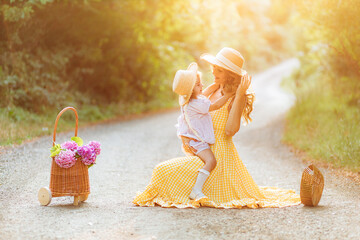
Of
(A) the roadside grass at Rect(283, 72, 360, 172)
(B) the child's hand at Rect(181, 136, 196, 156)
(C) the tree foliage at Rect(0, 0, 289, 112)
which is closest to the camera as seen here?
(B) the child's hand at Rect(181, 136, 196, 156)

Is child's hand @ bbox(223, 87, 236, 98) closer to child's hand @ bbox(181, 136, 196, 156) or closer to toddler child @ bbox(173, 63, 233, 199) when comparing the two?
toddler child @ bbox(173, 63, 233, 199)

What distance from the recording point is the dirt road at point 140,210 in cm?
471

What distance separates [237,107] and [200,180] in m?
0.94

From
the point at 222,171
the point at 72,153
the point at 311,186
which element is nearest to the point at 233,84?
the point at 222,171

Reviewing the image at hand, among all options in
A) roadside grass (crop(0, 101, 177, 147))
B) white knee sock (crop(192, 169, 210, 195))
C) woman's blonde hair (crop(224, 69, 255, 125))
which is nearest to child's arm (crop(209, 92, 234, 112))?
woman's blonde hair (crop(224, 69, 255, 125))

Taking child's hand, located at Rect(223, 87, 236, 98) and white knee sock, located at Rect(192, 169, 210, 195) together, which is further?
child's hand, located at Rect(223, 87, 236, 98)

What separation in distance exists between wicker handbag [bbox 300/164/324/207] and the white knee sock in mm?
1069

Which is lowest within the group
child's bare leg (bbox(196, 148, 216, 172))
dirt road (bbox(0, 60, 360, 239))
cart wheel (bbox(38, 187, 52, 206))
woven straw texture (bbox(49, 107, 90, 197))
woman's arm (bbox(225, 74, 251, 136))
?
dirt road (bbox(0, 60, 360, 239))

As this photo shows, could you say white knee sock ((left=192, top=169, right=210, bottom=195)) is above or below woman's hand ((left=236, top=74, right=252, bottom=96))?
below

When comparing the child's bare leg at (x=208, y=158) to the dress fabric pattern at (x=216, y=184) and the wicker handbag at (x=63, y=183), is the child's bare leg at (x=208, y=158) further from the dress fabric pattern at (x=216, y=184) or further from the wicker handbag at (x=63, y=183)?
the wicker handbag at (x=63, y=183)

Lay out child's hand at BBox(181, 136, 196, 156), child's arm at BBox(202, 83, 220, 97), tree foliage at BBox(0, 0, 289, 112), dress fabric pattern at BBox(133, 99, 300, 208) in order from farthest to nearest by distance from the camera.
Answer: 1. tree foliage at BBox(0, 0, 289, 112)
2. child's arm at BBox(202, 83, 220, 97)
3. child's hand at BBox(181, 136, 196, 156)
4. dress fabric pattern at BBox(133, 99, 300, 208)

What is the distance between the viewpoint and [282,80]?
35250 mm

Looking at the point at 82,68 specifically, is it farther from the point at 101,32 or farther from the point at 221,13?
the point at 221,13

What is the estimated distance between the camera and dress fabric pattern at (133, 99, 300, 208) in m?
Result: 5.73
